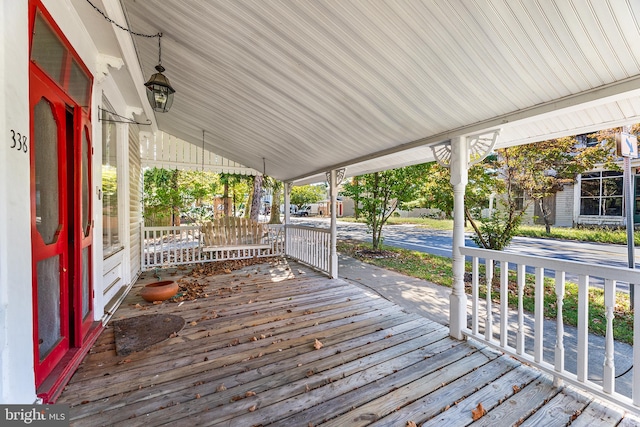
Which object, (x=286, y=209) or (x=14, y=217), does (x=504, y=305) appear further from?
(x=286, y=209)

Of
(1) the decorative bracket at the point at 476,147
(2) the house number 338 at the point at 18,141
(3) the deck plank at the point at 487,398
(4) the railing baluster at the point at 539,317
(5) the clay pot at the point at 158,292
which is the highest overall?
(1) the decorative bracket at the point at 476,147

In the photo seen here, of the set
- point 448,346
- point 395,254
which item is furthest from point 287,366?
point 395,254

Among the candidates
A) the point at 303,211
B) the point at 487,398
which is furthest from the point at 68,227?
the point at 303,211

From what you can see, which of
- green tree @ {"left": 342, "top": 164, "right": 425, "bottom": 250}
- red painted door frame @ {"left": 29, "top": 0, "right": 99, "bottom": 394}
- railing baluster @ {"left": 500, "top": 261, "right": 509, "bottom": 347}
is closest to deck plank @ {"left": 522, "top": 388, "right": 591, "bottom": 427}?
railing baluster @ {"left": 500, "top": 261, "right": 509, "bottom": 347}

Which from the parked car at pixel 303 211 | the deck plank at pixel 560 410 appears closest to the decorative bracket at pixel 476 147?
the deck plank at pixel 560 410

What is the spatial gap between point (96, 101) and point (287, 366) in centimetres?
341

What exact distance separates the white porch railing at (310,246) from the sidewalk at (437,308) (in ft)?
1.73

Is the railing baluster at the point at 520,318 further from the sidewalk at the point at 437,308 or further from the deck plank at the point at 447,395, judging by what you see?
the sidewalk at the point at 437,308

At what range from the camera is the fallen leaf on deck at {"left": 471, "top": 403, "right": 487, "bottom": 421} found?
5.96 ft

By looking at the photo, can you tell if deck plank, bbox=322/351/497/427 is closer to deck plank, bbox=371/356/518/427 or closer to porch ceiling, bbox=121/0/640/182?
deck plank, bbox=371/356/518/427

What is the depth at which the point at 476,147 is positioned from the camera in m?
3.04

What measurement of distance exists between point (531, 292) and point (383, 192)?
4522 mm

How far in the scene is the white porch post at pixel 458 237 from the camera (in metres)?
2.98

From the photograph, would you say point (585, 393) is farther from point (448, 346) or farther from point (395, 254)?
point (395, 254)
